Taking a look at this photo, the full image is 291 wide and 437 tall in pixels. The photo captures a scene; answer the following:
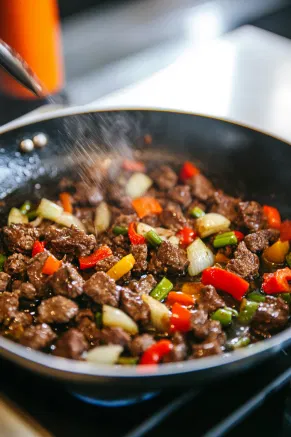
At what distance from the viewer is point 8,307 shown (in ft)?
6.05

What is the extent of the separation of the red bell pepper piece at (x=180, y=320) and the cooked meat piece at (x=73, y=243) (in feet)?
1.57

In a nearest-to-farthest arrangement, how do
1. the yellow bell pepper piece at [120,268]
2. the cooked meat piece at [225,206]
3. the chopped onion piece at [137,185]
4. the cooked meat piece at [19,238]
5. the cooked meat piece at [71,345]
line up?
1. the cooked meat piece at [71,345]
2. the yellow bell pepper piece at [120,268]
3. the cooked meat piece at [19,238]
4. the cooked meat piece at [225,206]
5. the chopped onion piece at [137,185]

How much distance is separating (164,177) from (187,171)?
136 millimetres

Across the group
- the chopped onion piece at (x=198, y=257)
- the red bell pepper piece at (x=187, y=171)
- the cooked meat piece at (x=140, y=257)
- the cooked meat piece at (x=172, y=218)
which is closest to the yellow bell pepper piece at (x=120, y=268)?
the cooked meat piece at (x=140, y=257)

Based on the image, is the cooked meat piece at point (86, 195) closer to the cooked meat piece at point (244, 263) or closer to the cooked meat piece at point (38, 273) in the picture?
the cooked meat piece at point (38, 273)

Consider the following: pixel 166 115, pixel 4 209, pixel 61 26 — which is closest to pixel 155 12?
pixel 61 26

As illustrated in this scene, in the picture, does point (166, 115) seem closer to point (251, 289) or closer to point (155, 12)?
point (251, 289)

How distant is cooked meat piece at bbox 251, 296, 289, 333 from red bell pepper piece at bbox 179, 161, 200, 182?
0.90m

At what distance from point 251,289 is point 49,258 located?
81 centimetres

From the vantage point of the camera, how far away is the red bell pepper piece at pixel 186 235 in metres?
2.30

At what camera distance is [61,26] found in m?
4.20

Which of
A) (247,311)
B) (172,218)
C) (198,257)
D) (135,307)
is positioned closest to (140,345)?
(135,307)

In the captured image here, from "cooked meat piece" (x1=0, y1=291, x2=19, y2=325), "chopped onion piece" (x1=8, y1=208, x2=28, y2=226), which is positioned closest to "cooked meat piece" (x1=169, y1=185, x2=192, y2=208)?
"chopped onion piece" (x1=8, y1=208, x2=28, y2=226)

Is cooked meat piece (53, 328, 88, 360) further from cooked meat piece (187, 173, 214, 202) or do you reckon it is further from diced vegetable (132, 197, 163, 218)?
cooked meat piece (187, 173, 214, 202)
